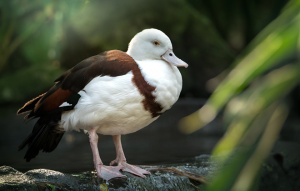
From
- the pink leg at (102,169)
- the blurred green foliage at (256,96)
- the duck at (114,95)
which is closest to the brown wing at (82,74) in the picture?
the duck at (114,95)

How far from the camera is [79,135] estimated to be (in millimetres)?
5203

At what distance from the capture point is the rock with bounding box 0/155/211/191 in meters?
2.24

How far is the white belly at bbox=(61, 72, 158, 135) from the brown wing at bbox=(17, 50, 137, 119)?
0.04 metres

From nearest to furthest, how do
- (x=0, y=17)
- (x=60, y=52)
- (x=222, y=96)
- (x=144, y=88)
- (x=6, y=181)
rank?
(x=222, y=96), (x=6, y=181), (x=144, y=88), (x=60, y=52), (x=0, y=17)

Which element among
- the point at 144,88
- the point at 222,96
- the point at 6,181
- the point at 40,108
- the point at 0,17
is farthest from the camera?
the point at 0,17

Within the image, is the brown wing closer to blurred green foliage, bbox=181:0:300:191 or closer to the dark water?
the dark water

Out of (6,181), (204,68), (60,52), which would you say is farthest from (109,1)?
(6,181)

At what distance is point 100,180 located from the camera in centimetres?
249

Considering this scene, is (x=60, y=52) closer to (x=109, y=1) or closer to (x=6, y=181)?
(x=109, y=1)

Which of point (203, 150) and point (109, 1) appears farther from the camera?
point (109, 1)

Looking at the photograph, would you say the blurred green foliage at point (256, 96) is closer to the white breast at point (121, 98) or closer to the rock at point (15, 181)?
the rock at point (15, 181)

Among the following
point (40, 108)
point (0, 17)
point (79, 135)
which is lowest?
point (79, 135)

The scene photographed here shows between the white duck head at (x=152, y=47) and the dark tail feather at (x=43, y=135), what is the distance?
0.61 metres

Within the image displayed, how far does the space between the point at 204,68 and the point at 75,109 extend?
154 inches
